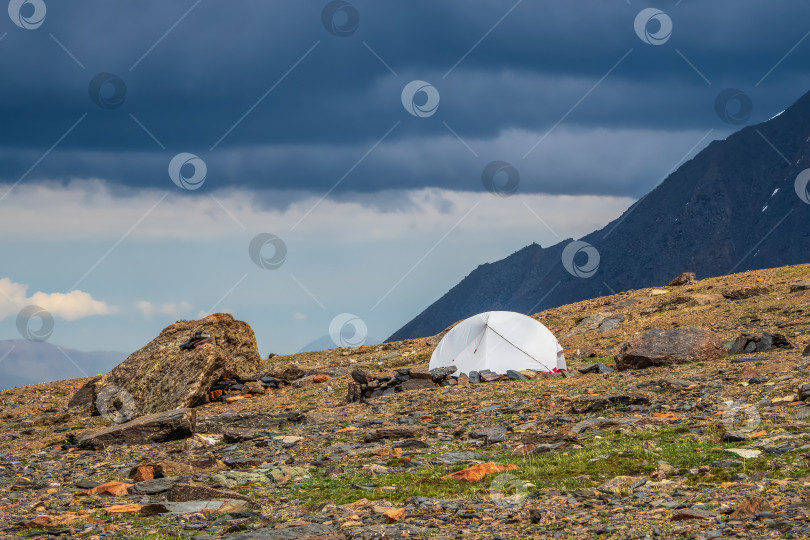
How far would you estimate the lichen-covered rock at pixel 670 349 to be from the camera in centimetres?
2564

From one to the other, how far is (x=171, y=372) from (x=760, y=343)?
20.5 metres

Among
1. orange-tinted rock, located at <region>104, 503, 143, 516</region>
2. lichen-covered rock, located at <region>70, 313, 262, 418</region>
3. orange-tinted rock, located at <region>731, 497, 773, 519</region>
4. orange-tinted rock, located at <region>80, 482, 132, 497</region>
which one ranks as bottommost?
orange-tinted rock, located at <region>731, 497, 773, 519</region>

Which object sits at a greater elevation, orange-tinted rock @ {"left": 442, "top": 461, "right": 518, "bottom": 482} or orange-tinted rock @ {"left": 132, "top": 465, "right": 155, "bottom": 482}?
orange-tinted rock @ {"left": 132, "top": 465, "right": 155, "bottom": 482}

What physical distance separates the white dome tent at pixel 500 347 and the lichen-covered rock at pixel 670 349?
127 inches

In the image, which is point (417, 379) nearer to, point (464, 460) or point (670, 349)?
point (670, 349)

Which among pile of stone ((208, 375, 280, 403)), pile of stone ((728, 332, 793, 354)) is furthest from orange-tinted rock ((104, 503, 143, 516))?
pile of stone ((728, 332, 793, 354))

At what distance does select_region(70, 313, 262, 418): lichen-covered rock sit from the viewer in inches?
1117

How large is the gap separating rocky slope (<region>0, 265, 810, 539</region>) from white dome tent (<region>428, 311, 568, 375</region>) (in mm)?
1559

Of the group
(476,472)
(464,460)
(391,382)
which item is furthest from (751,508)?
(391,382)

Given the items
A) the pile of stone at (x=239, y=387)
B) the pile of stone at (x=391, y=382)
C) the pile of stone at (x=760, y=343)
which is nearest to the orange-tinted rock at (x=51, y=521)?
the pile of stone at (x=391, y=382)

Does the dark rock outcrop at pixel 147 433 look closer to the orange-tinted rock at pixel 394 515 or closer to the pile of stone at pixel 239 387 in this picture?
the pile of stone at pixel 239 387

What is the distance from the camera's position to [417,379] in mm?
27953

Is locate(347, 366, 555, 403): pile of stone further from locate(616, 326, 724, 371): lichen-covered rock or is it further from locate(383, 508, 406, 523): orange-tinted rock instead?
locate(383, 508, 406, 523): orange-tinted rock

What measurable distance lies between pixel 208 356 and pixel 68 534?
17.8 meters
